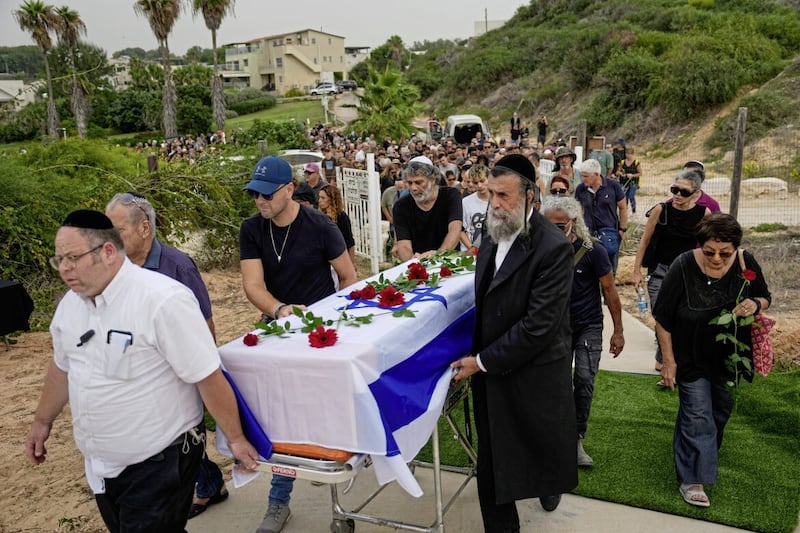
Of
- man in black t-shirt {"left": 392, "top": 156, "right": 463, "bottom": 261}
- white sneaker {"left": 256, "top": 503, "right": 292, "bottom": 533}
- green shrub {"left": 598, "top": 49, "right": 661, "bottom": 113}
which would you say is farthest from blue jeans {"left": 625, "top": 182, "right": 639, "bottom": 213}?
Answer: green shrub {"left": 598, "top": 49, "right": 661, "bottom": 113}

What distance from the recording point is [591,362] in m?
4.42

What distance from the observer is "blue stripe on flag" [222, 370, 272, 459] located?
2.94m

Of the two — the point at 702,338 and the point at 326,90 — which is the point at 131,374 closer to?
the point at 702,338

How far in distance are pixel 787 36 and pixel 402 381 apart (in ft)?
100

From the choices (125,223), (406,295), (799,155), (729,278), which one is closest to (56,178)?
(125,223)

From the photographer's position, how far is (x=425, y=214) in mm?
5387

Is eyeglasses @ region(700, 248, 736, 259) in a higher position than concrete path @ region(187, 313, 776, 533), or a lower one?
higher

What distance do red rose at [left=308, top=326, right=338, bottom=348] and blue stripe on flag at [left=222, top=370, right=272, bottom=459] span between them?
15.8 inches

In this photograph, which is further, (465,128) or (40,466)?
(465,128)

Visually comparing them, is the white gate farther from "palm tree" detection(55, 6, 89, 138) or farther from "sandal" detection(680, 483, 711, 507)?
"palm tree" detection(55, 6, 89, 138)

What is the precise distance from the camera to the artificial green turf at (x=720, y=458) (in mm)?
4008

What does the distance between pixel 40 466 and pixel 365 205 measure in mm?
7114

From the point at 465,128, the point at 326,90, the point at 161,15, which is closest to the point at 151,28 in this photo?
the point at 161,15

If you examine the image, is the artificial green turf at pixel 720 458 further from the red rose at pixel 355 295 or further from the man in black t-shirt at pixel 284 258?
the red rose at pixel 355 295
